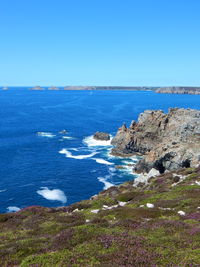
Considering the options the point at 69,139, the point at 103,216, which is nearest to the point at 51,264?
the point at 103,216

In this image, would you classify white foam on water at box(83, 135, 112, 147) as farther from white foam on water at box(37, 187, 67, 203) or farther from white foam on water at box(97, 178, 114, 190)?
white foam on water at box(37, 187, 67, 203)

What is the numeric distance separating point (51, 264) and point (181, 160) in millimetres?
53659

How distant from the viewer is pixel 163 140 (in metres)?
82.4

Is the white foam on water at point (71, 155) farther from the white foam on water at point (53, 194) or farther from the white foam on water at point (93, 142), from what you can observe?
the white foam on water at point (53, 194)

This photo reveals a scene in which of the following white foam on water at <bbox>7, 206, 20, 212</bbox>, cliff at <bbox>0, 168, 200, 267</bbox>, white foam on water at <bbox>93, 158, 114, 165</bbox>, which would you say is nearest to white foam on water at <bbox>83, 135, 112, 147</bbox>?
white foam on water at <bbox>93, 158, 114, 165</bbox>

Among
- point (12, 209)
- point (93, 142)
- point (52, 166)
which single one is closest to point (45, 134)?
point (93, 142)

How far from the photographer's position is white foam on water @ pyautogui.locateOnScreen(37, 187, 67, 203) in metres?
58.4

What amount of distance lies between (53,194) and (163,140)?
38.6m

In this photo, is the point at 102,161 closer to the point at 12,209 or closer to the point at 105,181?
the point at 105,181

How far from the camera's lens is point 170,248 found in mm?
13344

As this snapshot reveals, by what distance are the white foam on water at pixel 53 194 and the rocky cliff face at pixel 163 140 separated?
24.4 m

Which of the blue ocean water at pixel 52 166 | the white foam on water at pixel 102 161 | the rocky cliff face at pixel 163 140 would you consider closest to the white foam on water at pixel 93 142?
the blue ocean water at pixel 52 166

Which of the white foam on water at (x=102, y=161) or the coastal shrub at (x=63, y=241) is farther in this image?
the white foam on water at (x=102, y=161)

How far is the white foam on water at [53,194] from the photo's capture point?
58375 millimetres
